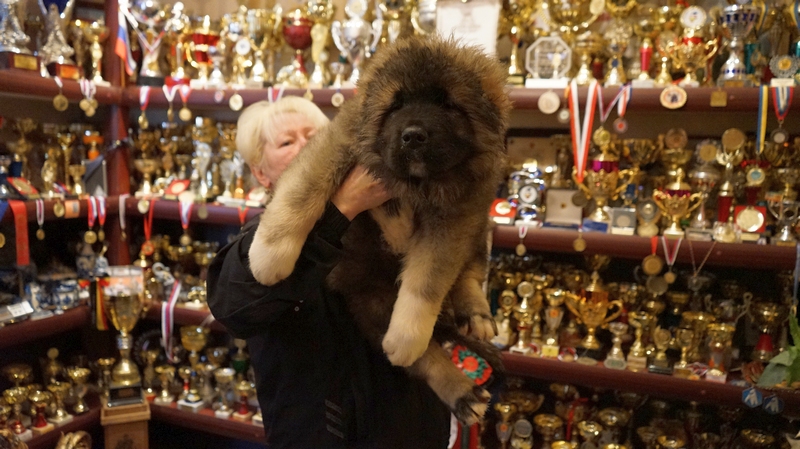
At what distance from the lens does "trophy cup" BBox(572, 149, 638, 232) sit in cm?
237

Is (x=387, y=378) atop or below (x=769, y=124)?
below

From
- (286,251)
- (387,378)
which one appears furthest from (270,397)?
(286,251)

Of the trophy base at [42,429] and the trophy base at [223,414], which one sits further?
the trophy base at [223,414]

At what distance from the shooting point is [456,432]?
2463 mm

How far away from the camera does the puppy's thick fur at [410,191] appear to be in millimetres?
1143

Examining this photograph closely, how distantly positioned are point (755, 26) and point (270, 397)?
2.29 metres

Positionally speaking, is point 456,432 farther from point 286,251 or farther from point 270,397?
point 286,251

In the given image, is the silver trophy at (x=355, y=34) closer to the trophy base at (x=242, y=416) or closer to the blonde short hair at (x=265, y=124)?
the blonde short hair at (x=265, y=124)

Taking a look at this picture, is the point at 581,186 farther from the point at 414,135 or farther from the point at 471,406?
the point at 414,135

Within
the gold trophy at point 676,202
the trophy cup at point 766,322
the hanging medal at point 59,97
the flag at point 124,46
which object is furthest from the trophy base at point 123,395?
the trophy cup at point 766,322

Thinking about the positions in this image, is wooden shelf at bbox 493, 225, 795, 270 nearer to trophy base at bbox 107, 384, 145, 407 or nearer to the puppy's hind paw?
the puppy's hind paw

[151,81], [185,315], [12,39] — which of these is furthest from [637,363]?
[12,39]

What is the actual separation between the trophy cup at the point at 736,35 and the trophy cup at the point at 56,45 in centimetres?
306

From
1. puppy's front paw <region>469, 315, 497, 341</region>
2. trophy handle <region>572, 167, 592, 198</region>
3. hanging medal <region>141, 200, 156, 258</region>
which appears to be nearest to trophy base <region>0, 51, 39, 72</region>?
hanging medal <region>141, 200, 156, 258</region>
